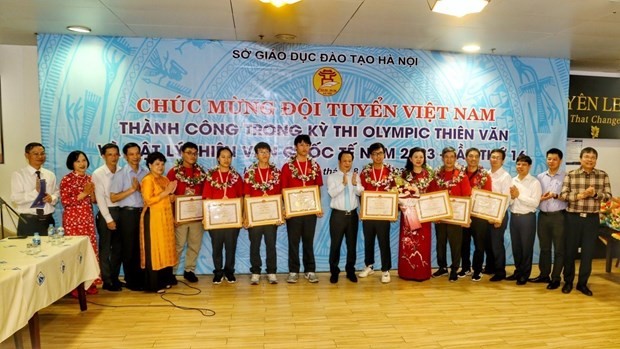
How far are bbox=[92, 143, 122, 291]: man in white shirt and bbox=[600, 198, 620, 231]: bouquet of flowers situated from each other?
5670mm

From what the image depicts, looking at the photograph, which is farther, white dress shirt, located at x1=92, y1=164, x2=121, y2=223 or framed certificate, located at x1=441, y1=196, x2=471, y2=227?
framed certificate, located at x1=441, y1=196, x2=471, y2=227

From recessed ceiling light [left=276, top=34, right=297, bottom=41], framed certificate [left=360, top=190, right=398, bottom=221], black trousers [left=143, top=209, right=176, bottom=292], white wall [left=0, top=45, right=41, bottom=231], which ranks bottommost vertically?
black trousers [left=143, top=209, right=176, bottom=292]

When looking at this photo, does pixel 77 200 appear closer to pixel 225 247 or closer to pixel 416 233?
pixel 225 247

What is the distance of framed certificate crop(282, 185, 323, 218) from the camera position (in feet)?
16.2

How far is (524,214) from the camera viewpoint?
16.8 ft

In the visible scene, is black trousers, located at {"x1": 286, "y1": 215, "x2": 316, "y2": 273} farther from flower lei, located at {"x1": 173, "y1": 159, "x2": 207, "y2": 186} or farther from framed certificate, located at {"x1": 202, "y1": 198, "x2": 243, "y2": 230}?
flower lei, located at {"x1": 173, "y1": 159, "x2": 207, "y2": 186}

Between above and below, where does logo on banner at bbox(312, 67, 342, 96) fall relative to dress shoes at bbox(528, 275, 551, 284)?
above

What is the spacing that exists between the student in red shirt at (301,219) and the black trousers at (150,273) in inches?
54.6

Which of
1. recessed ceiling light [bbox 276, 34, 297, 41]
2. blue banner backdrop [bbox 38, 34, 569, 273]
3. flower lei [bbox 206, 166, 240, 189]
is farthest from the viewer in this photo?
blue banner backdrop [bbox 38, 34, 569, 273]

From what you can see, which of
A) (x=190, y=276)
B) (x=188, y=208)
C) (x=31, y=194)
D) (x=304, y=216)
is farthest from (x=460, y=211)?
(x=31, y=194)

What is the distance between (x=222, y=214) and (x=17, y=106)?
3198 millimetres

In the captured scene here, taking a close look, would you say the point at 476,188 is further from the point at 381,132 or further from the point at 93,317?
the point at 93,317

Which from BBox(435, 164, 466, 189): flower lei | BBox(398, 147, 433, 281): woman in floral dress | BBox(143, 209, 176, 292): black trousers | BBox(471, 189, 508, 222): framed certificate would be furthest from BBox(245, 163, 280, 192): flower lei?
BBox(471, 189, 508, 222): framed certificate

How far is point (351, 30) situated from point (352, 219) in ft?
7.19
